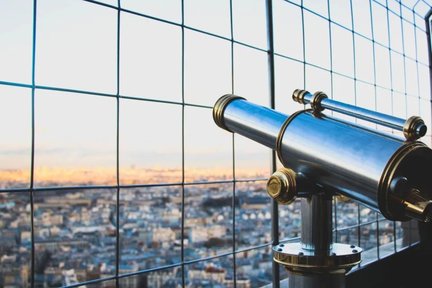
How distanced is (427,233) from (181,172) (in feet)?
10.1

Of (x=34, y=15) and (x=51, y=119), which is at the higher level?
(x=34, y=15)

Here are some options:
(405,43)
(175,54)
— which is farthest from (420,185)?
(405,43)

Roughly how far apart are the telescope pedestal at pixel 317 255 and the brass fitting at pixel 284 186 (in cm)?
10

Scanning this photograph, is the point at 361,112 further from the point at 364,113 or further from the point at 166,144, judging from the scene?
the point at 166,144

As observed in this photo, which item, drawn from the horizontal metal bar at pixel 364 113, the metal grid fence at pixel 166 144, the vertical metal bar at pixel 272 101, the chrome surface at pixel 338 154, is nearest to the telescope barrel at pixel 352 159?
the chrome surface at pixel 338 154

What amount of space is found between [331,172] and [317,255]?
327mm

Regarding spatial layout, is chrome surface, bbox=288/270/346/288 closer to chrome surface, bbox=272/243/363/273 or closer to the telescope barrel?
chrome surface, bbox=272/243/363/273

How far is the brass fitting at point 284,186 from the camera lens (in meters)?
1.66

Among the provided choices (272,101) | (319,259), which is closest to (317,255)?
(319,259)

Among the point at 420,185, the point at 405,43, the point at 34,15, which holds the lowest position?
the point at 420,185

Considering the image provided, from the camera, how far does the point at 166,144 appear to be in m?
3.12

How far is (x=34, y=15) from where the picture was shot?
2.26 m

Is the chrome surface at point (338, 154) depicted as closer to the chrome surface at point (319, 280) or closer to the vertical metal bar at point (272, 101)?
the chrome surface at point (319, 280)

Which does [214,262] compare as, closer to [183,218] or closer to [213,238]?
[213,238]
